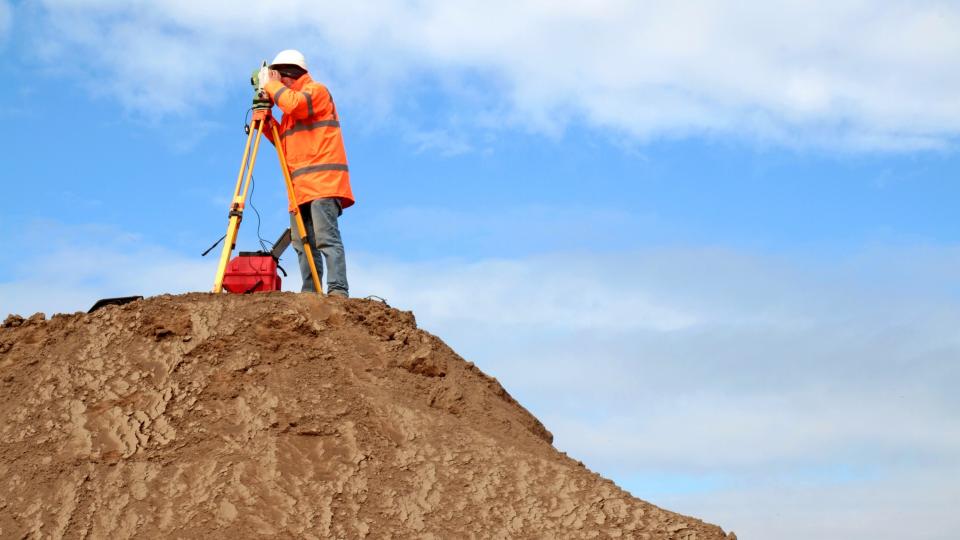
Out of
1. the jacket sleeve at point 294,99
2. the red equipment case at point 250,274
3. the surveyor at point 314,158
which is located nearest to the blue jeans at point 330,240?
the surveyor at point 314,158

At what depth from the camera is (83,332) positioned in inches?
361

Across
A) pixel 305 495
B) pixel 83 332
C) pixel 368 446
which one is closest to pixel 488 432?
pixel 368 446

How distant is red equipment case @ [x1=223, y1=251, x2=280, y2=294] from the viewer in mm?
10031

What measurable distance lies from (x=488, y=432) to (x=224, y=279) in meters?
2.92

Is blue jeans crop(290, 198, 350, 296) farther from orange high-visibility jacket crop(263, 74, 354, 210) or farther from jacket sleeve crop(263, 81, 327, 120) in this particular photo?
jacket sleeve crop(263, 81, 327, 120)

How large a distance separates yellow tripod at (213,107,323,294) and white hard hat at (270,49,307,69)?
61 centimetres

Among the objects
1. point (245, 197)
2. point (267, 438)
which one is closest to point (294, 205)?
point (245, 197)

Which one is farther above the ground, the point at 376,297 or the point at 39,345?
the point at 376,297

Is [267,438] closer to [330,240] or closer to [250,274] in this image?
[250,274]

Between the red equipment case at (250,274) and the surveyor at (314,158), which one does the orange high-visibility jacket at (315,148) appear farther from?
the red equipment case at (250,274)

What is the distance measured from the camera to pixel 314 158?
10.2 metres

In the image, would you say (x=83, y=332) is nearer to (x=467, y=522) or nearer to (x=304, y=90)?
(x=304, y=90)

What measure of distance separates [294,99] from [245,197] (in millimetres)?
988

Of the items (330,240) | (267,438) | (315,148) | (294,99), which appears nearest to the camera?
(267,438)
